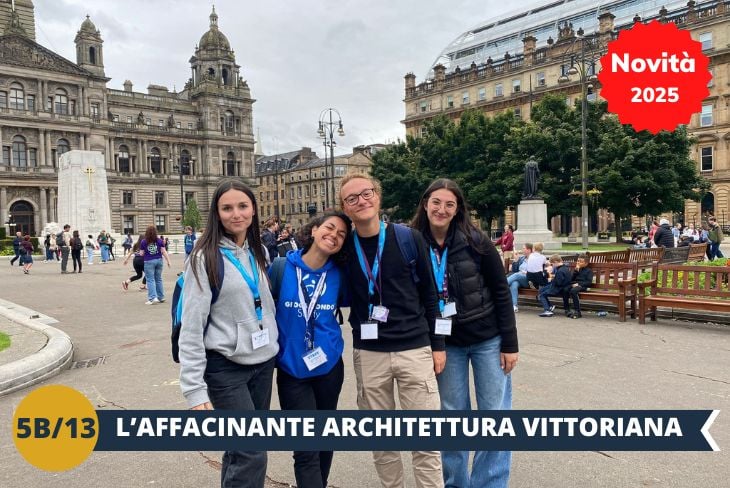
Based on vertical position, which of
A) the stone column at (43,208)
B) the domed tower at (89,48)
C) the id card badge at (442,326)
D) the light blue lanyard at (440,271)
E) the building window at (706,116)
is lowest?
the id card badge at (442,326)

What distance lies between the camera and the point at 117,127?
74875 millimetres

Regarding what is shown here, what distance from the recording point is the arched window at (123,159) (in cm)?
7644

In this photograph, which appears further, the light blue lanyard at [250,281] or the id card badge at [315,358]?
the id card badge at [315,358]

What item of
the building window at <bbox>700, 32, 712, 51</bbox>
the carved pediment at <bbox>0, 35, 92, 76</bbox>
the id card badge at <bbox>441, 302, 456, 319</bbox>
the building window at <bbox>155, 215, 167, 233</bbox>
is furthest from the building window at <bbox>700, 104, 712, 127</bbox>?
the carved pediment at <bbox>0, 35, 92, 76</bbox>

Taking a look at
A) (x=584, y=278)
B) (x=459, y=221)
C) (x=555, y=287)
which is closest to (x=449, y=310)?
(x=459, y=221)

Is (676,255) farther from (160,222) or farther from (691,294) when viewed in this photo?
(160,222)

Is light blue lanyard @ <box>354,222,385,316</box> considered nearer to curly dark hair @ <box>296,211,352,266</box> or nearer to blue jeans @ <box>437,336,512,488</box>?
curly dark hair @ <box>296,211,352,266</box>

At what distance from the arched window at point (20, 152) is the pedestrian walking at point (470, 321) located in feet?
244

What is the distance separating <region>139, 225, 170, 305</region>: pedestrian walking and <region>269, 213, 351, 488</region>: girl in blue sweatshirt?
35.9 feet

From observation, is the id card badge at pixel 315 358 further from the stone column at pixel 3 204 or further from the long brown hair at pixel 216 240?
the stone column at pixel 3 204

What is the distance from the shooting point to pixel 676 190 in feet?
107

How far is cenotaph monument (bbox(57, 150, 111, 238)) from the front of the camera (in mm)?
39062

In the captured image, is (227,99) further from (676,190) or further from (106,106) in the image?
(676,190)

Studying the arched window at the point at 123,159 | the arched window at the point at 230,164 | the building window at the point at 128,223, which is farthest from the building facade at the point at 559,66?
the building window at the point at 128,223
